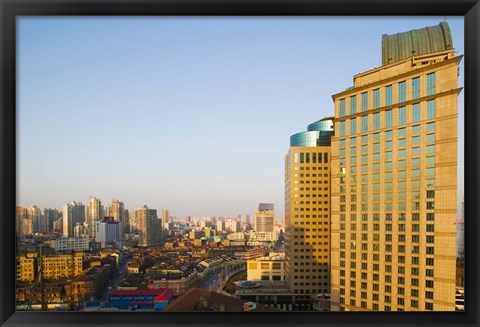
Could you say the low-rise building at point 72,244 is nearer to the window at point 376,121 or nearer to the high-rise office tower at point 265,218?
the high-rise office tower at point 265,218

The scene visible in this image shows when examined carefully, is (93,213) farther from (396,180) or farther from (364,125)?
(364,125)

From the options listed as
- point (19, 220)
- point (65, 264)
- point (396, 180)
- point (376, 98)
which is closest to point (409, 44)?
point (376, 98)

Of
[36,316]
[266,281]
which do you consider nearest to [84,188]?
[36,316]

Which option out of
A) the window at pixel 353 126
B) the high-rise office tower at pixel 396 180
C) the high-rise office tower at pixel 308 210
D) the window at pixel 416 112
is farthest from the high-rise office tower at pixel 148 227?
the high-rise office tower at pixel 308 210

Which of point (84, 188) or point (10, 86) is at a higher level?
point (10, 86)

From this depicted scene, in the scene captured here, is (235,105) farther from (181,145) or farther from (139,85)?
(139,85)

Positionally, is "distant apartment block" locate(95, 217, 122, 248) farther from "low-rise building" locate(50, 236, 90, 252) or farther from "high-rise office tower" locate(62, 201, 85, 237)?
"high-rise office tower" locate(62, 201, 85, 237)

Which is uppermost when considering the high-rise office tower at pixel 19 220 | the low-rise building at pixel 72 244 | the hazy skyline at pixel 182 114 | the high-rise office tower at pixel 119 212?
the hazy skyline at pixel 182 114

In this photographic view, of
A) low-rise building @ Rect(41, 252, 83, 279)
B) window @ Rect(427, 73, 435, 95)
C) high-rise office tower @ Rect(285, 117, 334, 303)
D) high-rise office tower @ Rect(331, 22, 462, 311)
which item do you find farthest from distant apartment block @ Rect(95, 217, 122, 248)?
high-rise office tower @ Rect(285, 117, 334, 303)
